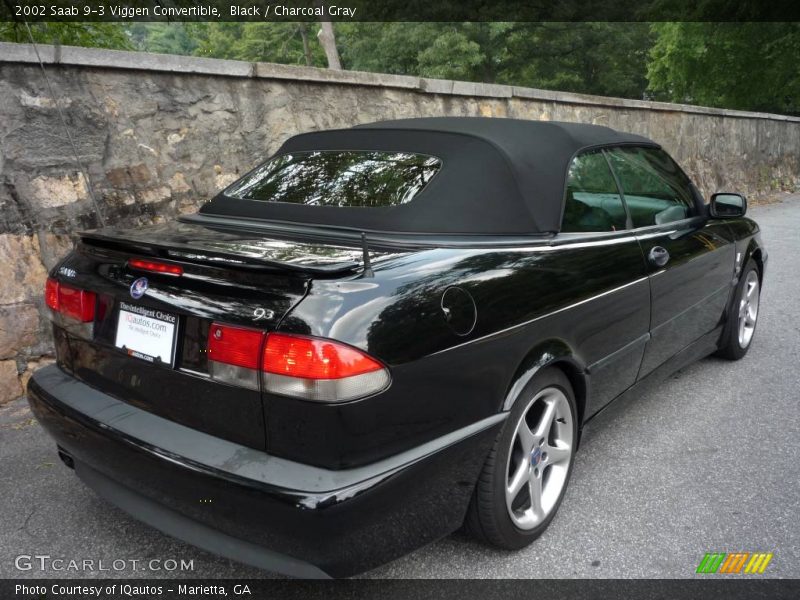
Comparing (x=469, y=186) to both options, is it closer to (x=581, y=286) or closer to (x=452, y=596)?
(x=581, y=286)

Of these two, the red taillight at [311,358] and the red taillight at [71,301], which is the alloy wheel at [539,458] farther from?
the red taillight at [71,301]

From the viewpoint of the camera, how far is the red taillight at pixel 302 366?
1.78 meters

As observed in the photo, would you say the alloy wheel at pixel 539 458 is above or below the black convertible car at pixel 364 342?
below

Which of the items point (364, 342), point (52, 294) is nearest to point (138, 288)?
point (52, 294)

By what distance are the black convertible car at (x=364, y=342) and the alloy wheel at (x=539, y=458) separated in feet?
0.03

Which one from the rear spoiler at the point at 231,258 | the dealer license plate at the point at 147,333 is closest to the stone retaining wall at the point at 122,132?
the rear spoiler at the point at 231,258

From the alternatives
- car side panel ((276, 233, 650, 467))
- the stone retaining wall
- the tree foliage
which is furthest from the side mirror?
the tree foliage

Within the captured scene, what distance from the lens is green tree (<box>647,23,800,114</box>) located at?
75.4 feet

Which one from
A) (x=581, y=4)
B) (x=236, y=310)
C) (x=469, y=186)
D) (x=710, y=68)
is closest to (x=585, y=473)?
(x=469, y=186)

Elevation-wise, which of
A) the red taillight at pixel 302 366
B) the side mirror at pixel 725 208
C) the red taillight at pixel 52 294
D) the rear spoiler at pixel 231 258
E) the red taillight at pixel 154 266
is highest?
the rear spoiler at pixel 231 258

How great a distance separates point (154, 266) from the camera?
2.08 metres

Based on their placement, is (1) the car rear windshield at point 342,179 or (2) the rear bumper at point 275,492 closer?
(2) the rear bumper at point 275,492

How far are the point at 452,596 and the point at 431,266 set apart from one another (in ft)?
3.53

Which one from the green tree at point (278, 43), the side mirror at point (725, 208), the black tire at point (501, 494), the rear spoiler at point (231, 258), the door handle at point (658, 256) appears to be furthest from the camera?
the green tree at point (278, 43)
